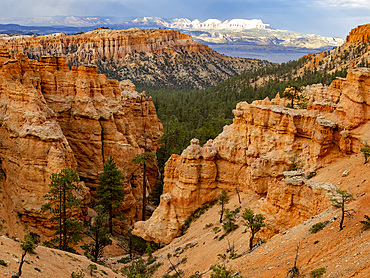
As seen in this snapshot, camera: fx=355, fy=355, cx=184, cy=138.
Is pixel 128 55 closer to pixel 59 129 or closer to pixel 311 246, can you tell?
pixel 59 129

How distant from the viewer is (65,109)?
40.4m

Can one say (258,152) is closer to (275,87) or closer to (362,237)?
(362,237)

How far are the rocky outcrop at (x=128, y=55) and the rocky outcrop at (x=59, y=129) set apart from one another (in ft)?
381

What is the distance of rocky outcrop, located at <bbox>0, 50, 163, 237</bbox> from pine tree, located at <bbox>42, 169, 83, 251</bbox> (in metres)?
1.69

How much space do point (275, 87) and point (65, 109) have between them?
6451 cm

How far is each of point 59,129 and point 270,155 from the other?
19.4m

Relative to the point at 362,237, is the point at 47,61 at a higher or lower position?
higher

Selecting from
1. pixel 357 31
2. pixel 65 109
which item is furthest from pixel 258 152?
pixel 357 31

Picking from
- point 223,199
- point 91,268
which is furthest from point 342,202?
point 91,268

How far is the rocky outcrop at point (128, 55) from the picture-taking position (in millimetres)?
163600

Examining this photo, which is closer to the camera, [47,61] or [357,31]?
[47,61]

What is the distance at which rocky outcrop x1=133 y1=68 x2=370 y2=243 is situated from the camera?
880 inches

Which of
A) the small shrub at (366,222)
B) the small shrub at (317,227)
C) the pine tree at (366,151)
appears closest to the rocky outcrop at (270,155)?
the pine tree at (366,151)

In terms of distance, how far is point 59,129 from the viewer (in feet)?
109
